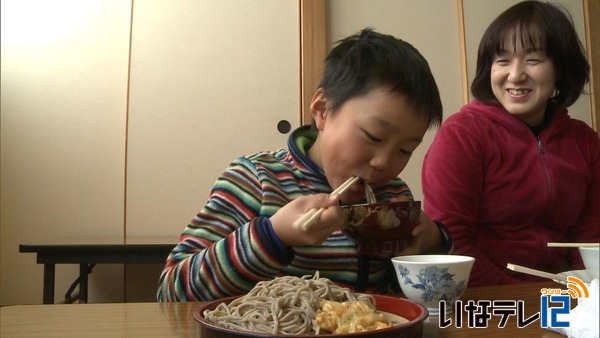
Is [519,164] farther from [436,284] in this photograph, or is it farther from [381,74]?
[436,284]

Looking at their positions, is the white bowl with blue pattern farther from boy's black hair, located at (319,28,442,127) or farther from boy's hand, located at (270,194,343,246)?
boy's black hair, located at (319,28,442,127)

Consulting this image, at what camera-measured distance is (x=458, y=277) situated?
2.39ft

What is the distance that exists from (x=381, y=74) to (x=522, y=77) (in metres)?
0.65

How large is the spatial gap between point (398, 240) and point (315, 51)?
7.35 ft

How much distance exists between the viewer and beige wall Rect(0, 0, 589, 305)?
2.78 metres

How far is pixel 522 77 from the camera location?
1.47 meters

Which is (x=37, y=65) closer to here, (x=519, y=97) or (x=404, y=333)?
(x=519, y=97)

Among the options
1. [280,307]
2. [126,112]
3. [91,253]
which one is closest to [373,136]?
[280,307]

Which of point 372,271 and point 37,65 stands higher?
point 37,65

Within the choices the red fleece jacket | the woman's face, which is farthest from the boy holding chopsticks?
the woman's face

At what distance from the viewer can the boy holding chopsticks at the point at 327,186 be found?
0.89 meters

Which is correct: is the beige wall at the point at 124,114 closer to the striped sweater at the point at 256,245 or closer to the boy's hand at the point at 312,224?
the striped sweater at the point at 256,245

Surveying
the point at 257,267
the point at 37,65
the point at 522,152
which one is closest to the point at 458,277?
the point at 257,267

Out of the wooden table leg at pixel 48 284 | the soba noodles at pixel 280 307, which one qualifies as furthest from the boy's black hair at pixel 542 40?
the wooden table leg at pixel 48 284
